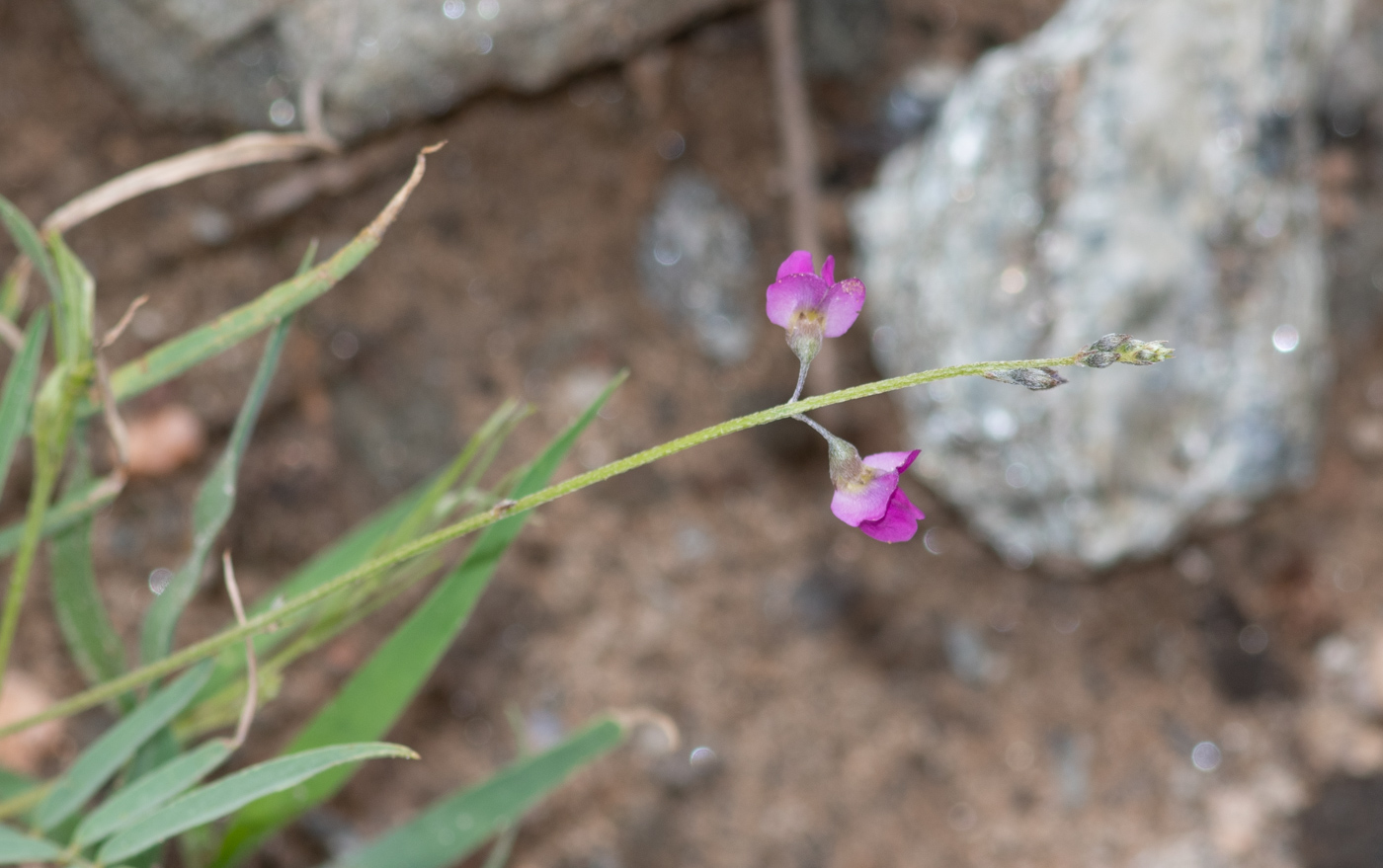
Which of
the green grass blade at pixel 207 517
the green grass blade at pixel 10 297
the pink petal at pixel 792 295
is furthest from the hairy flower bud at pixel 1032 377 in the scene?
the green grass blade at pixel 10 297

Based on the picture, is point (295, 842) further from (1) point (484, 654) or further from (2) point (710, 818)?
(2) point (710, 818)

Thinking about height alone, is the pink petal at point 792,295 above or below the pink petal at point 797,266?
below

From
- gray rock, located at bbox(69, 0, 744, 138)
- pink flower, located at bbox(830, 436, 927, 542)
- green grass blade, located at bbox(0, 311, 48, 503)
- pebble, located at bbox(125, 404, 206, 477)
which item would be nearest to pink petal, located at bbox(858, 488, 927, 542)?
pink flower, located at bbox(830, 436, 927, 542)

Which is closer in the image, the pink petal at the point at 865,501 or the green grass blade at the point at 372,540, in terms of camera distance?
the pink petal at the point at 865,501

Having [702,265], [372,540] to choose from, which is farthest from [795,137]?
[372,540]

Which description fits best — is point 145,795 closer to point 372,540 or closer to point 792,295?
point 372,540

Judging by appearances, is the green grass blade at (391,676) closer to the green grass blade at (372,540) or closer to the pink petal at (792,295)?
the green grass blade at (372,540)

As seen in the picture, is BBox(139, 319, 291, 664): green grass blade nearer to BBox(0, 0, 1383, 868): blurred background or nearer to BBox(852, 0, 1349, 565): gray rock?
BBox(0, 0, 1383, 868): blurred background
